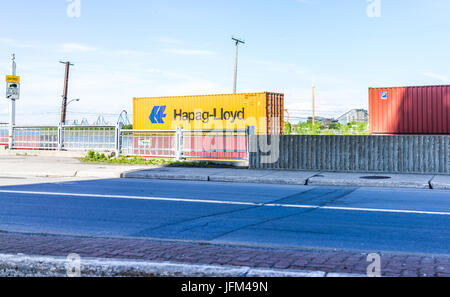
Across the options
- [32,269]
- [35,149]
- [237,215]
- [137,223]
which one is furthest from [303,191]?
[35,149]

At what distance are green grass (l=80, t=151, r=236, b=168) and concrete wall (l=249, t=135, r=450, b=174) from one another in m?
2.16

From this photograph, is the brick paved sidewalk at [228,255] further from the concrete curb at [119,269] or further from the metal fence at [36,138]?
the metal fence at [36,138]

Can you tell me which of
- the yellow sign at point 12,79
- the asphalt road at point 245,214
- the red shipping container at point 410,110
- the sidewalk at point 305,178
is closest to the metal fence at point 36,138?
the yellow sign at point 12,79

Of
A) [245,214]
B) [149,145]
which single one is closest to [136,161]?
[149,145]

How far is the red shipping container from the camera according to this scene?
25734 millimetres

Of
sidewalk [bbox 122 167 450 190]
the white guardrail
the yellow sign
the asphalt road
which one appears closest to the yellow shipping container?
the white guardrail

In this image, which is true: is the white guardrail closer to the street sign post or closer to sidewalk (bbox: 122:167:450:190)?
the street sign post

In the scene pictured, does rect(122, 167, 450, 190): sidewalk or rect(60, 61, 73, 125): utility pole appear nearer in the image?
rect(122, 167, 450, 190): sidewalk

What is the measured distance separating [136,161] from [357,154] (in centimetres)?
919

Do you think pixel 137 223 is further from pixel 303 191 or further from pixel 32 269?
pixel 303 191

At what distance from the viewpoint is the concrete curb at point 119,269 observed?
13.8 ft
